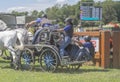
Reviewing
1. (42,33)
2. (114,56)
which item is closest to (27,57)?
(42,33)

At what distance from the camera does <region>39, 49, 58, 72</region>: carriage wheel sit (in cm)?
1367

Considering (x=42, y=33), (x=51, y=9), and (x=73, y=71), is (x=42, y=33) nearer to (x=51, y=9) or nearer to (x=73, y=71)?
(x=73, y=71)

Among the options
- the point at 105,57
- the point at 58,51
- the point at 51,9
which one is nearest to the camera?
the point at 58,51

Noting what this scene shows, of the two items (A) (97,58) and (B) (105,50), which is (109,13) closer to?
(A) (97,58)

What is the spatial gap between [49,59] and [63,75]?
3.29 ft

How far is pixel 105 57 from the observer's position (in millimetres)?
15289

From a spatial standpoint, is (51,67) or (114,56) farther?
(114,56)

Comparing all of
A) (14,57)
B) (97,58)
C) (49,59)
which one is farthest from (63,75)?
(97,58)

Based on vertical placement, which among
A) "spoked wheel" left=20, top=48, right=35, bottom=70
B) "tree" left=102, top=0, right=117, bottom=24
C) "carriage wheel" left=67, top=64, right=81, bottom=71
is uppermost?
"spoked wheel" left=20, top=48, right=35, bottom=70

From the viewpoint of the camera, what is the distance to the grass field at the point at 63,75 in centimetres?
1204

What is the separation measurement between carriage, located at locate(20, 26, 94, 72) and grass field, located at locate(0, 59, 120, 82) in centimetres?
34

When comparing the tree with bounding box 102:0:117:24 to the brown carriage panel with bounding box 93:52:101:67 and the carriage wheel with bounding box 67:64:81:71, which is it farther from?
the carriage wheel with bounding box 67:64:81:71

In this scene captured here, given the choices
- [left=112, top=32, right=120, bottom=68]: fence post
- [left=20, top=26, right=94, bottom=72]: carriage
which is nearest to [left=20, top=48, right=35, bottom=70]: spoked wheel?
[left=20, top=26, right=94, bottom=72]: carriage

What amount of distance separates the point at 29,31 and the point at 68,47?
226 centimetres
